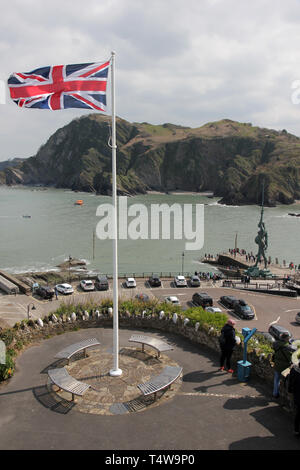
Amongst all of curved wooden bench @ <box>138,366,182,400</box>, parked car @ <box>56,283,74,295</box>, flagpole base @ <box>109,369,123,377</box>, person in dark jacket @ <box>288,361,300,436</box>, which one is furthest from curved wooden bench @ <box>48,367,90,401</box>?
parked car @ <box>56,283,74,295</box>

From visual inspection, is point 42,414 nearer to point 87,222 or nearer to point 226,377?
point 226,377

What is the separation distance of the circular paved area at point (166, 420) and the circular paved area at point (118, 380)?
22 centimetres

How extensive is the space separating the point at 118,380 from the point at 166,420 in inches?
91.6

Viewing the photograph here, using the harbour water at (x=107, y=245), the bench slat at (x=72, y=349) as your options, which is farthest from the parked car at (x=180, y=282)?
the bench slat at (x=72, y=349)

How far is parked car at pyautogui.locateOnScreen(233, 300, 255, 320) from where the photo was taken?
82.1ft

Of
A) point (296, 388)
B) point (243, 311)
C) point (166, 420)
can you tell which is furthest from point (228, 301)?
point (296, 388)

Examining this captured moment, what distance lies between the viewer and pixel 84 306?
15.8m

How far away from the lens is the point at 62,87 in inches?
399

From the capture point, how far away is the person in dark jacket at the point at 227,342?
1036 cm

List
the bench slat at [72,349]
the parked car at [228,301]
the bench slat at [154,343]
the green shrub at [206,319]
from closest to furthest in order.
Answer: the bench slat at [72,349]
the bench slat at [154,343]
the green shrub at [206,319]
the parked car at [228,301]

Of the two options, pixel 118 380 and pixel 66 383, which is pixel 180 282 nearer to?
pixel 118 380

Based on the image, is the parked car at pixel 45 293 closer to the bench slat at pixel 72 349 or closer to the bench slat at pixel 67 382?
the bench slat at pixel 72 349

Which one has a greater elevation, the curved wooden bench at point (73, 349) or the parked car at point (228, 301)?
the curved wooden bench at point (73, 349)
